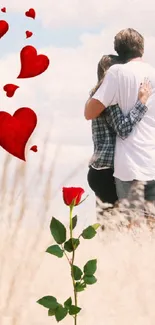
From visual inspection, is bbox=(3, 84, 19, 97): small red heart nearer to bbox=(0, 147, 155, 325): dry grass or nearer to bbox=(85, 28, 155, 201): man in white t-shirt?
bbox=(0, 147, 155, 325): dry grass

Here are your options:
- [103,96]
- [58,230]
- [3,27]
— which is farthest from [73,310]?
[103,96]

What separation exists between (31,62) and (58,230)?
0.34 m

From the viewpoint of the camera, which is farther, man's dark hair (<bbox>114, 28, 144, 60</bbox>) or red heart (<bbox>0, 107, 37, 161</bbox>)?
man's dark hair (<bbox>114, 28, 144, 60</bbox>)

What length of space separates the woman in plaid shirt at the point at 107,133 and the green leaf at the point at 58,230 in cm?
155

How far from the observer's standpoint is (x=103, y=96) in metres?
2.65

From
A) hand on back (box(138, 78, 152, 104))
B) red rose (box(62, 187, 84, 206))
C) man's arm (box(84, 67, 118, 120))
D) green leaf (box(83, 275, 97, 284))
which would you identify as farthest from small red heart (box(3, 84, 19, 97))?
hand on back (box(138, 78, 152, 104))

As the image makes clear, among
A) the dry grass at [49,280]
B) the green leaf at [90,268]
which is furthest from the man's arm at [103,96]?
the green leaf at [90,268]

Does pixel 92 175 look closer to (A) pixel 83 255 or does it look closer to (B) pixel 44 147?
(A) pixel 83 255

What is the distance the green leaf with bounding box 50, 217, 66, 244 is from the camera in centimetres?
120

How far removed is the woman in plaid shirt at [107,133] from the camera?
272 cm

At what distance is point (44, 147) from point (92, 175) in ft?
3.53

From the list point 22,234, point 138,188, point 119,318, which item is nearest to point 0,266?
point 22,234

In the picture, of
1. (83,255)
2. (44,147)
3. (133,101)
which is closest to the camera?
(44,147)

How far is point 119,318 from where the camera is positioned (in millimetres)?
1625
